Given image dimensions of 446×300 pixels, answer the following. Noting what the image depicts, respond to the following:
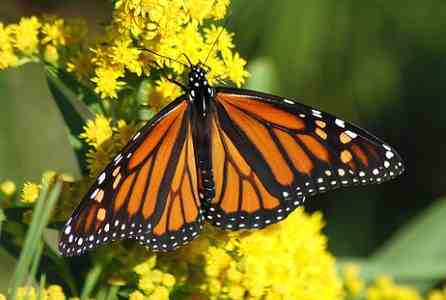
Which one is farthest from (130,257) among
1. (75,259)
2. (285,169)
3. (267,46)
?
(267,46)

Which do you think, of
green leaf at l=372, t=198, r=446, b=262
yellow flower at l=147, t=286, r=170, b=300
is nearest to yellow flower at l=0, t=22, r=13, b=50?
yellow flower at l=147, t=286, r=170, b=300

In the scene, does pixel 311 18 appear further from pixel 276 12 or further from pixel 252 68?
pixel 252 68

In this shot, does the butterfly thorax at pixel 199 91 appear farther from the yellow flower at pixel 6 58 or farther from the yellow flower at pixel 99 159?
the yellow flower at pixel 6 58

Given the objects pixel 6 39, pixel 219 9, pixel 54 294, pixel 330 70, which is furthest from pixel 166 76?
pixel 330 70

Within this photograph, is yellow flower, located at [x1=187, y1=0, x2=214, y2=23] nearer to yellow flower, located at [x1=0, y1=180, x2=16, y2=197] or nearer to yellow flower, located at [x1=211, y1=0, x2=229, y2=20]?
yellow flower, located at [x1=211, y1=0, x2=229, y2=20]

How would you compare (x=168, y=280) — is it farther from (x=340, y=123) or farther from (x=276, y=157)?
(x=340, y=123)
